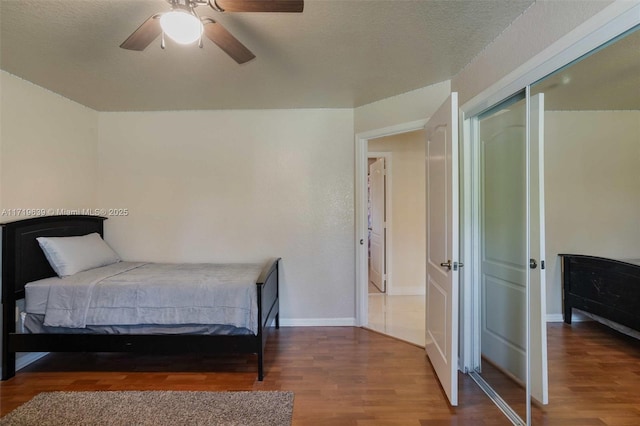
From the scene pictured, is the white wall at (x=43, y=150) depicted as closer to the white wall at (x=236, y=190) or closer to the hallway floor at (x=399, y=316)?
the white wall at (x=236, y=190)

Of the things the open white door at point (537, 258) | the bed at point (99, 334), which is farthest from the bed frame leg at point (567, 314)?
the bed at point (99, 334)

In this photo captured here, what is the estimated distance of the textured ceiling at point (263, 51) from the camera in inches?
65.3

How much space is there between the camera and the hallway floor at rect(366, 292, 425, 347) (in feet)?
10.1

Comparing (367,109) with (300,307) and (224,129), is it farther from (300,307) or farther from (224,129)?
(300,307)

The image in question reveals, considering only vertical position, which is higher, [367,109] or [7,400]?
[367,109]

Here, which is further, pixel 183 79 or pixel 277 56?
pixel 183 79

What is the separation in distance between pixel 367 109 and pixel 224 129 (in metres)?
1.62

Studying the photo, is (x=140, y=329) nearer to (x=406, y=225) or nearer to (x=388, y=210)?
(x=388, y=210)

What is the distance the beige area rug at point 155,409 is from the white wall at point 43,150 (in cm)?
153

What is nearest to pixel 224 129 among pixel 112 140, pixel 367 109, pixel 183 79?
pixel 183 79

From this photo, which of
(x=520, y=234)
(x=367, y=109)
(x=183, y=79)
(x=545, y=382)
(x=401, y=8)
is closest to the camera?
(x=401, y=8)

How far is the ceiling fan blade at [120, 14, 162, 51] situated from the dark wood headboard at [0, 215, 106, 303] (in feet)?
5.96

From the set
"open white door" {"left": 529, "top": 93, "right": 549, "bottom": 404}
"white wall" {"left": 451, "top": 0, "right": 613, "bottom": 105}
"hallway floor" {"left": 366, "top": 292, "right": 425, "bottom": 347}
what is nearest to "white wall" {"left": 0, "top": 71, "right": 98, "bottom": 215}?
"hallway floor" {"left": 366, "top": 292, "right": 425, "bottom": 347}

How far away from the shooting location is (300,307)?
334 centimetres
